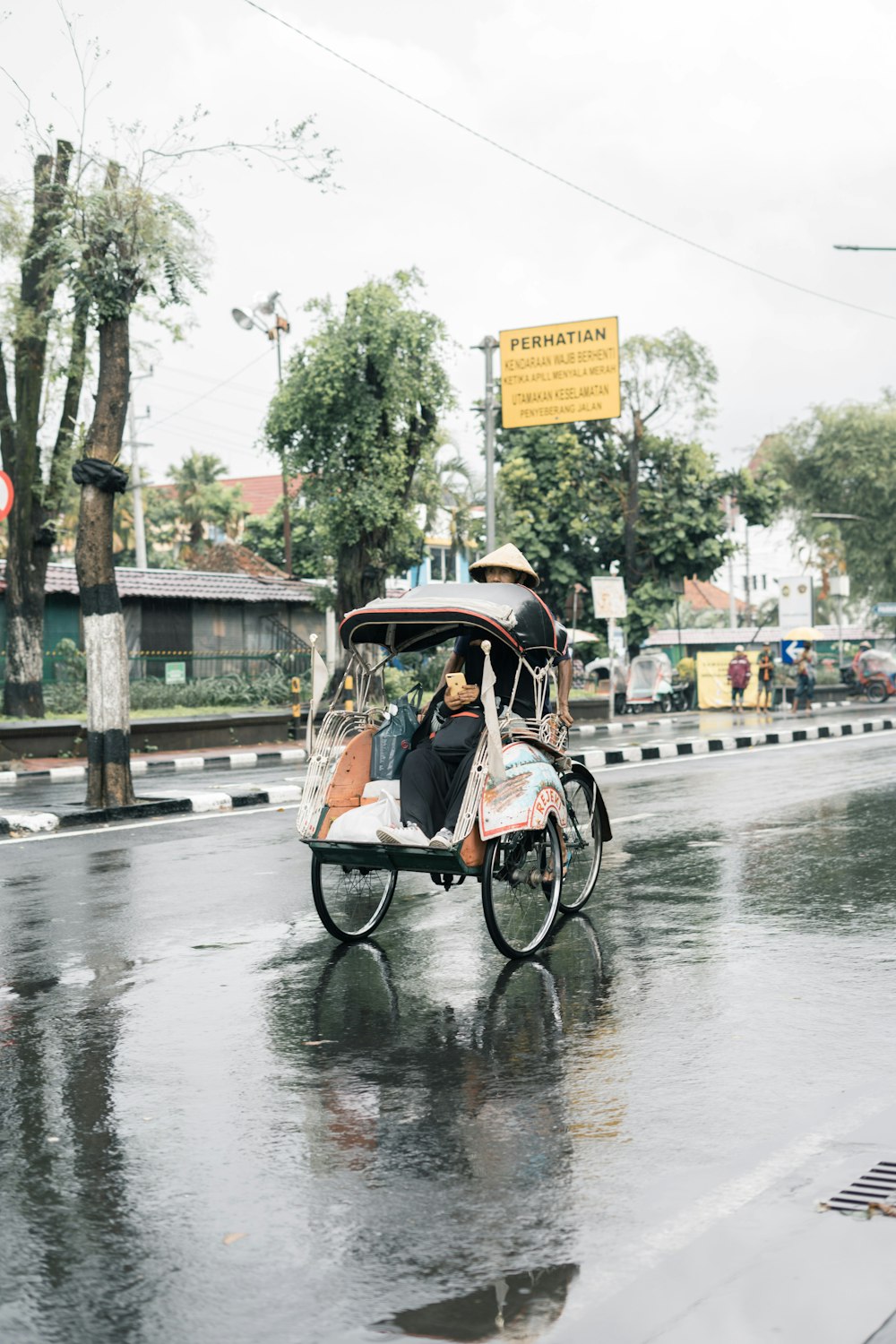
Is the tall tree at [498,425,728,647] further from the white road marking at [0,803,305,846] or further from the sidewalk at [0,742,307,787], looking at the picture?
the white road marking at [0,803,305,846]

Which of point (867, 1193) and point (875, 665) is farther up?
point (875, 665)

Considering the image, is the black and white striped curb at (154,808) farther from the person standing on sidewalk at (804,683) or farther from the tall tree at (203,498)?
the tall tree at (203,498)

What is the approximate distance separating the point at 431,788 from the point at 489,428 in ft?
72.1

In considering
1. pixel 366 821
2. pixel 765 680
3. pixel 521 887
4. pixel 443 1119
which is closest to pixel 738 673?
pixel 765 680

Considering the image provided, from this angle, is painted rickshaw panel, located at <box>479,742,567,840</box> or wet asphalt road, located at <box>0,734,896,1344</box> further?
painted rickshaw panel, located at <box>479,742,567,840</box>

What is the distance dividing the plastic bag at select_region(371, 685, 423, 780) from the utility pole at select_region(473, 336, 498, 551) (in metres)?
20.4

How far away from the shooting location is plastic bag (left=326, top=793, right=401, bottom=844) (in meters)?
7.44

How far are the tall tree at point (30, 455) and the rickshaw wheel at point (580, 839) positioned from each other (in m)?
19.9

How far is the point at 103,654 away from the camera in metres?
15.2

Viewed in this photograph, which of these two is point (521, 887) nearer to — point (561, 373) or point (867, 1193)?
point (867, 1193)

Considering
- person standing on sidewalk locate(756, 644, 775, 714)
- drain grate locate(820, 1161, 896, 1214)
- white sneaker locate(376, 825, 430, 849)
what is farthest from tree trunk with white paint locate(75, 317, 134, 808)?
person standing on sidewalk locate(756, 644, 775, 714)

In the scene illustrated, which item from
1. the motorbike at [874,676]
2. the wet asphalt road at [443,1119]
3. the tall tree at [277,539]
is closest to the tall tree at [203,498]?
the tall tree at [277,539]

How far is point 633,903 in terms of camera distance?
9133 millimetres

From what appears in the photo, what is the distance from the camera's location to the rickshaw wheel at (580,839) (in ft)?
28.0
